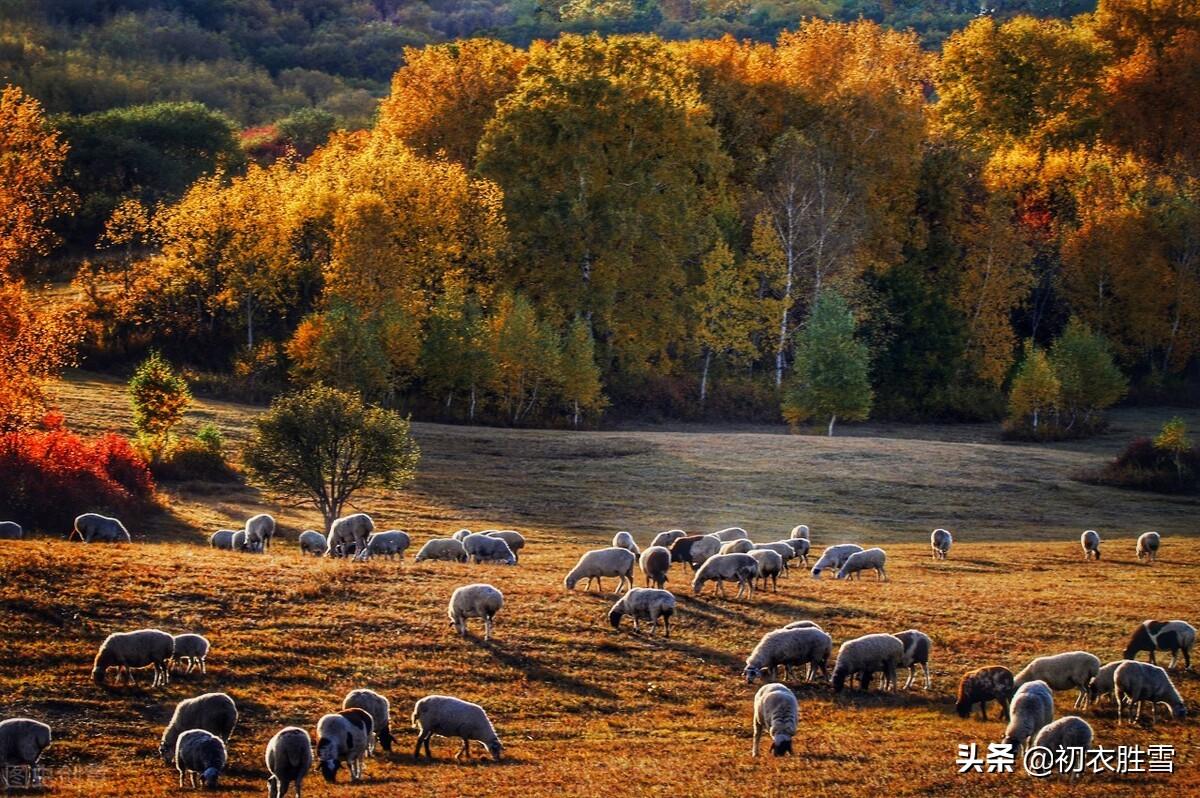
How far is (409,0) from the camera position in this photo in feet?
601

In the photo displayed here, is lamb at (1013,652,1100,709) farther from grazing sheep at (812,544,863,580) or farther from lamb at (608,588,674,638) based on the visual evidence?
grazing sheep at (812,544,863,580)

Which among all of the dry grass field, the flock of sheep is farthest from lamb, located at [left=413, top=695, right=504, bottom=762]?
the dry grass field

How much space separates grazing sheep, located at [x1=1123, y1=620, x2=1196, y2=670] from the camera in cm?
2925

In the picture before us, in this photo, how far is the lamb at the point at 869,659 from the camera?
27.6 meters

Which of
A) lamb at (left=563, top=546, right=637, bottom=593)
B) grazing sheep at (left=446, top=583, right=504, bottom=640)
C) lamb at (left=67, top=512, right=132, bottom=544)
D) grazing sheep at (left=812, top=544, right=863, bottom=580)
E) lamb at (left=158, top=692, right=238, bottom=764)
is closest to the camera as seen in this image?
lamb at (left=158, top=692, right=238, bottom=764)

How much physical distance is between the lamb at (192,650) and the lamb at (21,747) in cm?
477

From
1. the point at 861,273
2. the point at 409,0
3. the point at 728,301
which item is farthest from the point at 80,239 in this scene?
the point at 409,0

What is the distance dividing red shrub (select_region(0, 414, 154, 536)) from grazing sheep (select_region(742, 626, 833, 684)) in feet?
81.0

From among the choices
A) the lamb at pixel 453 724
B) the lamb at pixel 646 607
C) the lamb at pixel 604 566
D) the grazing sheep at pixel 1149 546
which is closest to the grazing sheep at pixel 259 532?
the lamb at pixel 604 566

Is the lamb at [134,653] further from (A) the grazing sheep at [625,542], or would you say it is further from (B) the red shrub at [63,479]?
(B) the red shrub at [63,479]

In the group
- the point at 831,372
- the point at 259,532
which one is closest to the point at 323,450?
the point at 259,532

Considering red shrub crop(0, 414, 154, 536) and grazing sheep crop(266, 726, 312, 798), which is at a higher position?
red shrub crop(0, 414, 154, 536)

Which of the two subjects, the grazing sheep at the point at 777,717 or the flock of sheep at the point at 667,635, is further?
the grazing sheep at the point at 777,717

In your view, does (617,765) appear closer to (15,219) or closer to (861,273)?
(15,219)
